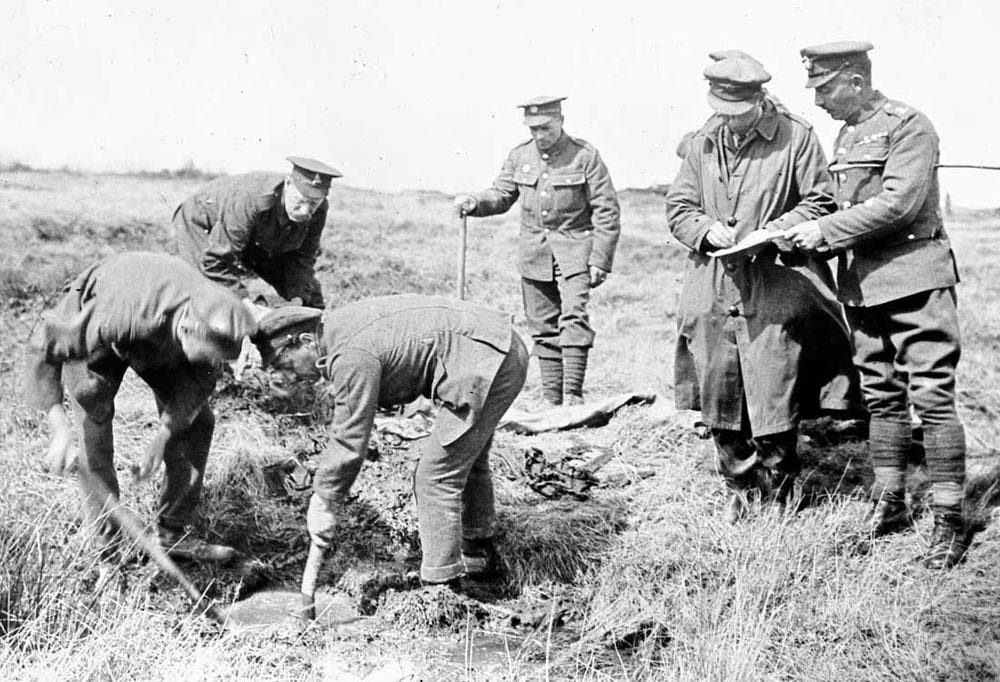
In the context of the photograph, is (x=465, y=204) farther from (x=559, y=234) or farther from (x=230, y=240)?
(x=230, y=240)

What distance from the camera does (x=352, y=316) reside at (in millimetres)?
4270

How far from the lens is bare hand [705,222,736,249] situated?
503 centimetres

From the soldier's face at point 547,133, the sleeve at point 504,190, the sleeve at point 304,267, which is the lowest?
the sleeve at point 304,267

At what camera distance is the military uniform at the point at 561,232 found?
749cm

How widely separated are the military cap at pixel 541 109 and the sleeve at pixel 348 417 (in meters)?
3.71

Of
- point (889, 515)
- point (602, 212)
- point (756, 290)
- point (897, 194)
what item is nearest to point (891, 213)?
point (897, 194)

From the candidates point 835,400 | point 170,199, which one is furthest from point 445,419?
point 170,199

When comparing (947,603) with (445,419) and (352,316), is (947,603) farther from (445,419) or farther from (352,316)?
(352,316)

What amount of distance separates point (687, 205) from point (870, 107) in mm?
946

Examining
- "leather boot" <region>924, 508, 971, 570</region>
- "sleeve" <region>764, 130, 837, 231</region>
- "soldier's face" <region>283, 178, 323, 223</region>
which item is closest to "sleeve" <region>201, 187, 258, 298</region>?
"soldier's face" <region>283, 178, 323, 223</region>

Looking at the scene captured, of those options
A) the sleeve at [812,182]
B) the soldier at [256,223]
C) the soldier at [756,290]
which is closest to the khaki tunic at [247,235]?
the soldier at [256,223]

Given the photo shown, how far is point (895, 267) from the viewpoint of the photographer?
4727mm

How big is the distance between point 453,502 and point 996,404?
4.29 metres

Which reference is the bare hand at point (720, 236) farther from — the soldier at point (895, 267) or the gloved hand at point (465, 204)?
the gloved hand at point (465, 204)
